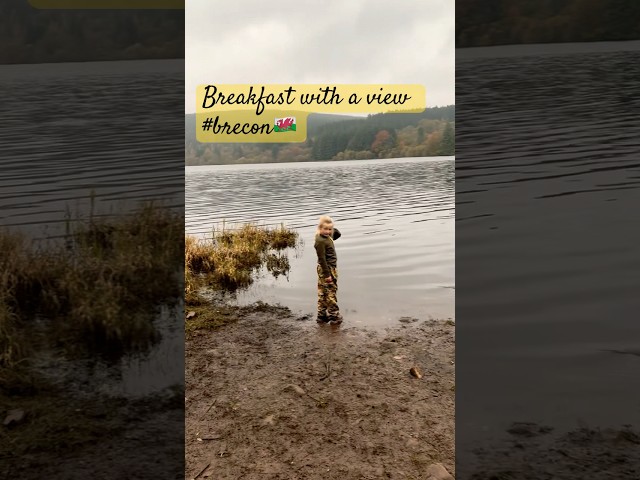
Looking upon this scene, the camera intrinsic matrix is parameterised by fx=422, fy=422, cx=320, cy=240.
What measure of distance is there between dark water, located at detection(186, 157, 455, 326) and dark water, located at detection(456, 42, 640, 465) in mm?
1249

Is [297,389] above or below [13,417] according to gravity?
below

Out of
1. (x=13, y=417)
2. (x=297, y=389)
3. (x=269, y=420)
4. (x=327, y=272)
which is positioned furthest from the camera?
(x=327, y=272)

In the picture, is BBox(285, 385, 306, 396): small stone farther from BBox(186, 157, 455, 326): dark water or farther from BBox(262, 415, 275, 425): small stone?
BBox(186, 157, 455, 326): dark water

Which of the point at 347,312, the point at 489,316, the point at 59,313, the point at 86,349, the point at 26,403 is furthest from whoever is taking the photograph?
the point at 347,312

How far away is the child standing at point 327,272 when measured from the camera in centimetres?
554

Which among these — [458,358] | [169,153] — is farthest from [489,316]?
[169,153]

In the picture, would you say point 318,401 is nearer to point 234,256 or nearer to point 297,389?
point 297,389

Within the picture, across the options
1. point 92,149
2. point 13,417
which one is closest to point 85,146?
point 92,149

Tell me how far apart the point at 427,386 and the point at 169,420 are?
2586 millimetres

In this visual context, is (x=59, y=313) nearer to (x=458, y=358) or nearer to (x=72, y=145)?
(x=72, y=145)

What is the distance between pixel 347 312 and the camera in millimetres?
6203

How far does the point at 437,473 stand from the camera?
11.0 ft

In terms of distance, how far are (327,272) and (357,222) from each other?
332 centimetres

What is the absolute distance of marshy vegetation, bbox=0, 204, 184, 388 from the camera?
387 cm
